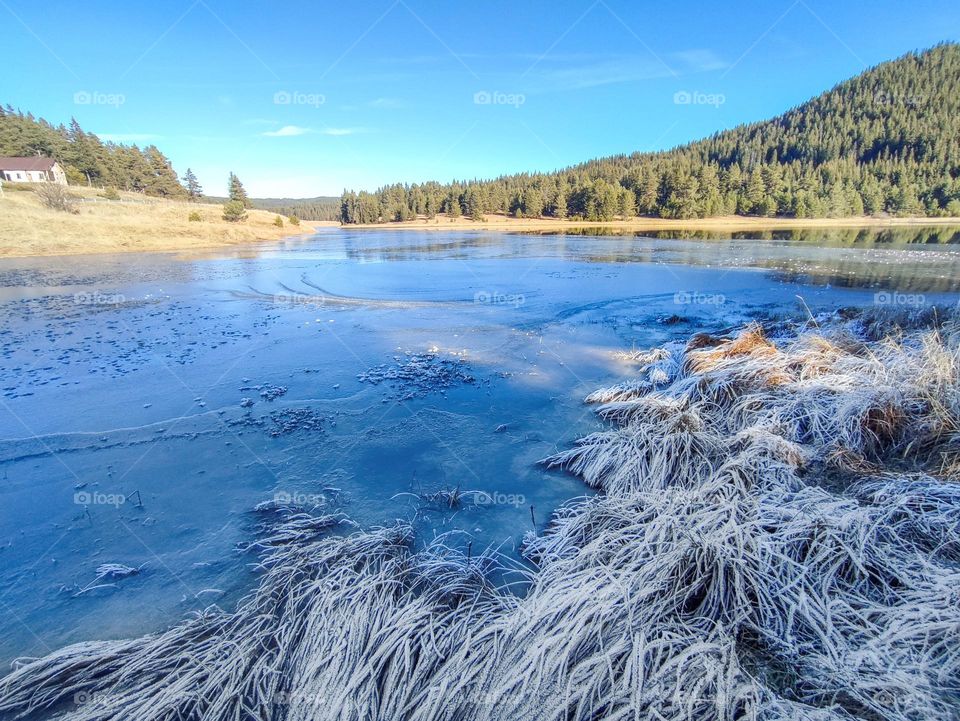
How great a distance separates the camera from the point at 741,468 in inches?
147

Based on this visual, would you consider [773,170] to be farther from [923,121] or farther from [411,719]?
[411,719]

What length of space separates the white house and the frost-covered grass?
75632 millimetres

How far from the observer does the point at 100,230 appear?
29.5 metres

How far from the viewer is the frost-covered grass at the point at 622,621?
1.88 meters

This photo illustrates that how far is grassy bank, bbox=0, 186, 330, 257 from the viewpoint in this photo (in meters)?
25.8

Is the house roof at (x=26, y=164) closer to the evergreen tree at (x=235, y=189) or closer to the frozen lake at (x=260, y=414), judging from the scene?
the evergreen tree at (x=235, y=189)

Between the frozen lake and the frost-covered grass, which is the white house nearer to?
the frozen lake

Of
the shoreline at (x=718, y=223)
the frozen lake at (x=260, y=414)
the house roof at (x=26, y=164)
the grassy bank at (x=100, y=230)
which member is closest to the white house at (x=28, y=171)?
the house roof at (x=26, y=164)

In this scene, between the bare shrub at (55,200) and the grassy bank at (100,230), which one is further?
the bare shrub at (55,200)

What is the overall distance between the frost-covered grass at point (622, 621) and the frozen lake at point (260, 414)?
467 mm

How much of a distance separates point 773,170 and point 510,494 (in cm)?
9054

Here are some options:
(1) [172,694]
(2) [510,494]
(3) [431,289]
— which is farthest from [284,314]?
(1) [172,694]

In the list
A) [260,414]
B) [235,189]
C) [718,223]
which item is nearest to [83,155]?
[235,189]

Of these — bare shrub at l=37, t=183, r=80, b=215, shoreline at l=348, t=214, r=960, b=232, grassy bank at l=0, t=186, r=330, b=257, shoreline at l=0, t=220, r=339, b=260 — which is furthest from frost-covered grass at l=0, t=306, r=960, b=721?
shoreline at l=348, t=214, r=960, b=232
